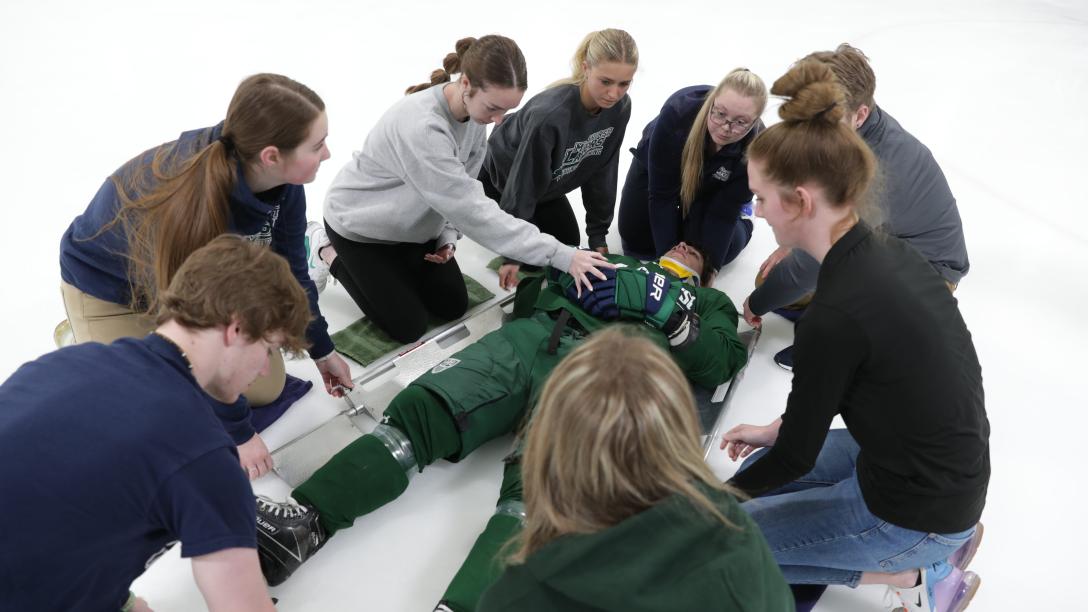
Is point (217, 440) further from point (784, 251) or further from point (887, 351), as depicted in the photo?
point (784, 251)

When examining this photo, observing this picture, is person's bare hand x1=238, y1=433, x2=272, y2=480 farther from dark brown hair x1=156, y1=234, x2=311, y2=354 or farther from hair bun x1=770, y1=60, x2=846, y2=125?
hair bun x1=770, y1=60, x2=846, y2=125

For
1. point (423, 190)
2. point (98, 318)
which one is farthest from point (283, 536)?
point (423, 190)

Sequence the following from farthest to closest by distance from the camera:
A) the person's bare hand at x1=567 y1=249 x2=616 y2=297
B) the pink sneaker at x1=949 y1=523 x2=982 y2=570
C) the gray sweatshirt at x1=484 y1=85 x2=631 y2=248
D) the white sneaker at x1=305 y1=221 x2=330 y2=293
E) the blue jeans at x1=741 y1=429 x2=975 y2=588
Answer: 1. the white sneaker at x1=305 y1=221 x2=330 y2=293
2. the gray sweatshirt at x1=484 y1=85 x2=631 y2=248
3. the person's bare hand at x1=567 y1=249 x2=616 y2=297
4. the pink sneaker at x1=949 y1=523 x2=982 y2=570
5. the blue jeans at x1=741 y1=429 x2=975 y2=588

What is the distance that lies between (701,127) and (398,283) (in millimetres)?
1303

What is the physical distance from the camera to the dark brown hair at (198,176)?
166 centimetres

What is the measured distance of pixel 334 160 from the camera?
374cm

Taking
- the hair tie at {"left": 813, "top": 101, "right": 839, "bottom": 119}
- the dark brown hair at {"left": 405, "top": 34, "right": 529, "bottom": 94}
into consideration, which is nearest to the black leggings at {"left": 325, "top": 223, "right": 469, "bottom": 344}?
the dark brown hair at {"left": 405, "top": 34, "right": 529, "bottom": 94}

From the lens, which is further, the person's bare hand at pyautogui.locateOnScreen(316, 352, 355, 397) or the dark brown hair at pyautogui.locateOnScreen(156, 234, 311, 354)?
the person's bare hand at pyautogui.locateOnScreen(316, 352, 355, 397)

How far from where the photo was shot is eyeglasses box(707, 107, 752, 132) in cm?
244

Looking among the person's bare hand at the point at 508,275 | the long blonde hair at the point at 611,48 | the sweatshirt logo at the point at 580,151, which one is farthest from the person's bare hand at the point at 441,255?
the long blonde hair at the point at 611,48

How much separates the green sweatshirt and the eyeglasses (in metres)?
1.83

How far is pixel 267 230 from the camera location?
2.02 metres

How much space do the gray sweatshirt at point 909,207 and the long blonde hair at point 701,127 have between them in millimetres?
400

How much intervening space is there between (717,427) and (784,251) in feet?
3.09
